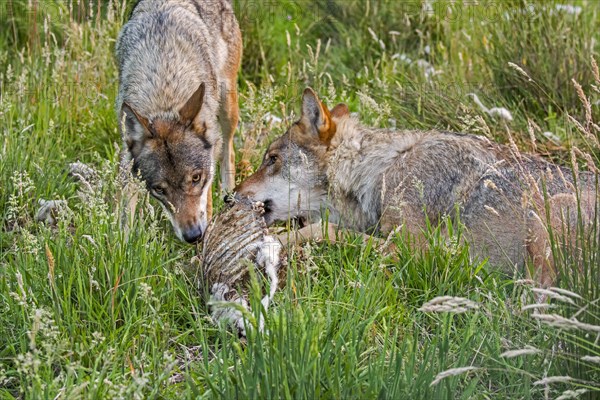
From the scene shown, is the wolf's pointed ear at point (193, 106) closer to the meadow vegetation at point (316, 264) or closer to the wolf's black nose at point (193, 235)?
the meadow vegetation at point (316, 264)

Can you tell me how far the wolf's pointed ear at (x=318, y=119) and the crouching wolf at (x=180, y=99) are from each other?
0.67 meters

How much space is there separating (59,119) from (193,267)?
2.38m

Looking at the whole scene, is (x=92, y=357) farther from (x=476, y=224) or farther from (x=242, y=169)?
(x=242, y=169)

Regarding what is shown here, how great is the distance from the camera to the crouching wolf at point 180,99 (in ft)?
16.8

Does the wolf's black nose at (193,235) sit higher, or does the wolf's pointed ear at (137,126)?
the wolf's pointed ear at (137,126)

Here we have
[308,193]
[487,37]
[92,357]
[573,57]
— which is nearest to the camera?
[92,357]

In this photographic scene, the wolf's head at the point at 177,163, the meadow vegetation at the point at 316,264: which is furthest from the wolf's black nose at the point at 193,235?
the meadow vegetation at the point at 316,264

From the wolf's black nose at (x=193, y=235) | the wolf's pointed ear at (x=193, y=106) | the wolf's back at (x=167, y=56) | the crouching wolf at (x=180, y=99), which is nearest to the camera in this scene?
the wolf's black nose at (x=193, y=235)

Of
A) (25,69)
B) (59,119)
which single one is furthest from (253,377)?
(25,69)

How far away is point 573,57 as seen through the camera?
6758 millimetres

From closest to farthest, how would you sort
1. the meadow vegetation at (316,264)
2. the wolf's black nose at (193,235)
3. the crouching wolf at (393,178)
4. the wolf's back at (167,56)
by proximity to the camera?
the meadow vegetation at (316,264), the crouching wolf at (393,178), the wolf's black nose at (193,235), the wolf's back at (167,56)

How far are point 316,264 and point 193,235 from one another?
0.81 m

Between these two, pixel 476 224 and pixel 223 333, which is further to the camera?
pixel 476 224

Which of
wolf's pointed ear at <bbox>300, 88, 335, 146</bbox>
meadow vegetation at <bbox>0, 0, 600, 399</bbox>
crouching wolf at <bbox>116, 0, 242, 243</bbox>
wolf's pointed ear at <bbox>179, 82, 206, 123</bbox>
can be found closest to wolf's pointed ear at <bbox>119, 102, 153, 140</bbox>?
crouching wolf at <bbox>116, 0, 242, 243</bbox>
